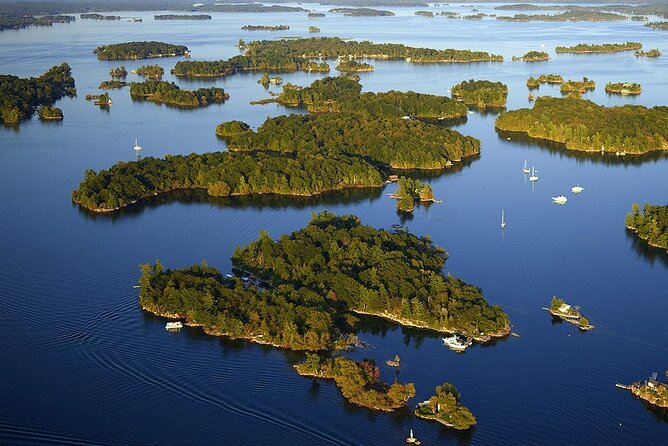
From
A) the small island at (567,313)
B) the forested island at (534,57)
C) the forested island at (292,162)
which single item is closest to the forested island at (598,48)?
the forested island at (534,57)

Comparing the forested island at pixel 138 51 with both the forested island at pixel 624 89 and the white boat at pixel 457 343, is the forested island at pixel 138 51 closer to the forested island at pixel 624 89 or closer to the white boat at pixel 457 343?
the forested island at pixel 624 89

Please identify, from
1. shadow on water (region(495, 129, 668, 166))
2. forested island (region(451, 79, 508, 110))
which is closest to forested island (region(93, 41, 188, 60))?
forested island (region(451, 79, 508, 110))

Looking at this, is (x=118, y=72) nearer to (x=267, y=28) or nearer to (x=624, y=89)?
(x=624, y=89)

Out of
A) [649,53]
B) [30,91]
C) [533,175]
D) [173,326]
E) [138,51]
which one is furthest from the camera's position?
[138,51]

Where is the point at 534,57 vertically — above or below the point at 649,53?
below

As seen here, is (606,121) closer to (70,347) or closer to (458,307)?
(458,307)

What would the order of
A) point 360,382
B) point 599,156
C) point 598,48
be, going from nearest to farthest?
1. point 360,382
2. point 599,156
3. point 598,48

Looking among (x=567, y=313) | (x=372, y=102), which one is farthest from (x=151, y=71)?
(x=567, y=313)
